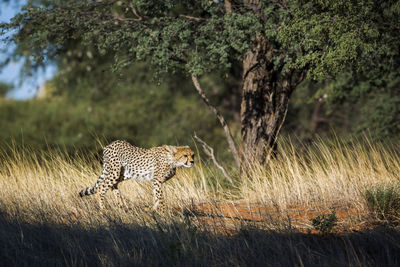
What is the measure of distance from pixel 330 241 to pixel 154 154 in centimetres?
333

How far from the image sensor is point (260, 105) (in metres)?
8.68

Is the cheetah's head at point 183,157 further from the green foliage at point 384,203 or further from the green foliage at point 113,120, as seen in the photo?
the green foliage at point 113,120

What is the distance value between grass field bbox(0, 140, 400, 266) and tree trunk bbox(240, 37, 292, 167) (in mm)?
1143

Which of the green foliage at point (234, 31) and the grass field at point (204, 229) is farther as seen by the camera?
the green foliage at point (234, 31)

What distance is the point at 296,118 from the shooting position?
18844 mm

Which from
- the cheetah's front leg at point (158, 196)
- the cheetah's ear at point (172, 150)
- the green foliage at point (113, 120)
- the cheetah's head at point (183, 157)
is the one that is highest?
the cheetah's ear at point (172, 150)

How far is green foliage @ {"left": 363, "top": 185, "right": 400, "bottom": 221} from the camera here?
18.0 ft

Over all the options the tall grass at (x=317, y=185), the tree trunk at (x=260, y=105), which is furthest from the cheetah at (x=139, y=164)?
the tree trunk at (x=260, y=105)

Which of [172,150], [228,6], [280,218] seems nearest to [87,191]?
[172,150]

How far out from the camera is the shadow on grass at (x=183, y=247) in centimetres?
403

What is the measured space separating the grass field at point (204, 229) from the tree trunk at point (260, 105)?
3.75ft

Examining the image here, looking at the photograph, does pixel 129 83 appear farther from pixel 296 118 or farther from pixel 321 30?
pixel 321 30

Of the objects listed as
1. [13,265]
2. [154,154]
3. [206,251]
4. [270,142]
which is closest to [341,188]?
[270,142]

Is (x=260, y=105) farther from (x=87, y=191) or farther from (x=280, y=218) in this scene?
(x=87, y=191)
